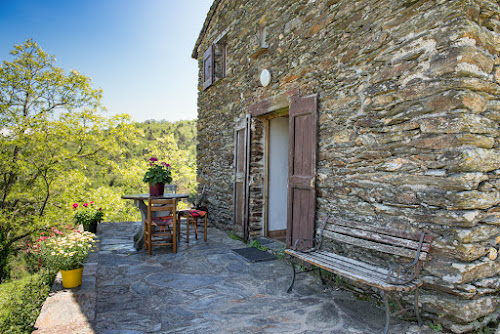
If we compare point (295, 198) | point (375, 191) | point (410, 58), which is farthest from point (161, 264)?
point (410, 58)

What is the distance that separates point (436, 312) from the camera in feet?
7.53

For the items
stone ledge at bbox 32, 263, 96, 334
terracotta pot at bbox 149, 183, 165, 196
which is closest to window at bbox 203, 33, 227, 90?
terracotta pot at bbox 149, 183, 165, 196

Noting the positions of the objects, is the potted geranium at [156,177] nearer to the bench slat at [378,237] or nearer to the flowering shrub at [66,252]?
the flowering shrub at [66,252]

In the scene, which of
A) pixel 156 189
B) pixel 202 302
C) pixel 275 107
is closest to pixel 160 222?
pixel 156 189

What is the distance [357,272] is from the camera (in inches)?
97.7

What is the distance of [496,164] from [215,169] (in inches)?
195

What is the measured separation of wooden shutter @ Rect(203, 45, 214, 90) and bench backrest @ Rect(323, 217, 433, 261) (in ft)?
14.7

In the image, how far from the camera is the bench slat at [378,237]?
2.40m

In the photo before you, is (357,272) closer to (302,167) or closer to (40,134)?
(302,167)

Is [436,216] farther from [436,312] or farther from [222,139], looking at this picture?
[222,139]

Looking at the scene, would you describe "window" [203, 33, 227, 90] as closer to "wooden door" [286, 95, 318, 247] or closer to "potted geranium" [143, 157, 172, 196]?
"potted geranium" [143, 157, 172, 196]

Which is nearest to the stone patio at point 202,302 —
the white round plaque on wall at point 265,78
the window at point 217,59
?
the white round plaque on wall at point 265,78

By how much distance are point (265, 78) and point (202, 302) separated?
3.25 m

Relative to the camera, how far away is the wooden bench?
2.22 metres
